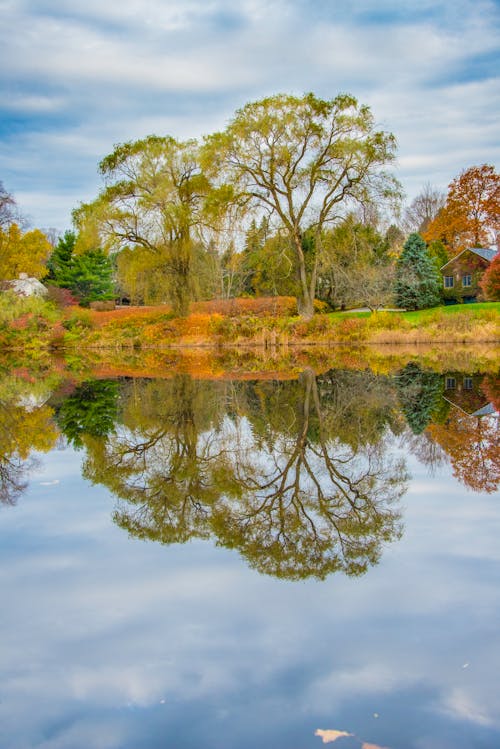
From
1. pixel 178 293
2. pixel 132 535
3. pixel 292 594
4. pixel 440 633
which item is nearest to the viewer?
pixel 440 633

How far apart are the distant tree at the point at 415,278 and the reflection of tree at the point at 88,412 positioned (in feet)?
108

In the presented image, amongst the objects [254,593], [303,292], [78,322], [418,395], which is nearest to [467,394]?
[418,395]

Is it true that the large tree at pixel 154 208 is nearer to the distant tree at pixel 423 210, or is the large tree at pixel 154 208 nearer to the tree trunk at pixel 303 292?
the tree trunk at pixel 303 292

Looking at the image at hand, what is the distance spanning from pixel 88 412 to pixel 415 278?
36728 mm

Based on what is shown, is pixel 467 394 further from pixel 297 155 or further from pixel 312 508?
pixel 297 155

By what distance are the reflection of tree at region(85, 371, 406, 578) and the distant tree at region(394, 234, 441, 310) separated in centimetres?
3561

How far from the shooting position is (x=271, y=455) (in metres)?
6.73

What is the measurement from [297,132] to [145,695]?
32.1 metres

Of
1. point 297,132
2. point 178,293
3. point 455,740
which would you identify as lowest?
point 455,740

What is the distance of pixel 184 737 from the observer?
2361 millimetres

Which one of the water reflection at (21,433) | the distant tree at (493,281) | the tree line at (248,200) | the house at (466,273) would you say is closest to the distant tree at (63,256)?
the tree line at (248,200)

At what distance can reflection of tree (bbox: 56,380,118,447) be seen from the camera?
8.95 meters

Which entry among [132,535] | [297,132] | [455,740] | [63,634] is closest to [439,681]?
[455,740]

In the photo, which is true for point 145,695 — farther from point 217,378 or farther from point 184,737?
point 217,378
